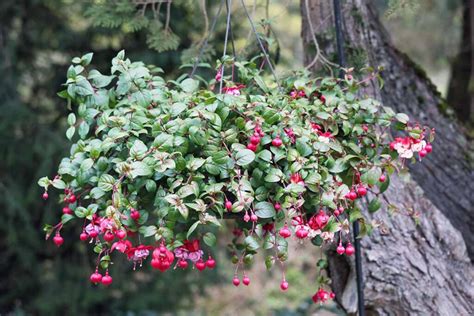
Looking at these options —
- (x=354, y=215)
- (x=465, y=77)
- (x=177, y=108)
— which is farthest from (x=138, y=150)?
(x=465, y=77)

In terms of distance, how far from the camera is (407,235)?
192 cm

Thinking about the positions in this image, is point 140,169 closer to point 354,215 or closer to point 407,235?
point 354,215

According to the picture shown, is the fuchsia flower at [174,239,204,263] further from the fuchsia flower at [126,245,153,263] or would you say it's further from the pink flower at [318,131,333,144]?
the pink flower at [318,131,333,144]

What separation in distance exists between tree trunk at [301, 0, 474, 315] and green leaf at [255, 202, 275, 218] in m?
0.68

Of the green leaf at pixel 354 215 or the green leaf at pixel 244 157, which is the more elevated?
the green leaf at pixel 244 157

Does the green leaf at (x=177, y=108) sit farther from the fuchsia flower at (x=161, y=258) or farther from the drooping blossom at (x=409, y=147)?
the drooping blossom at (x=409, y=147)

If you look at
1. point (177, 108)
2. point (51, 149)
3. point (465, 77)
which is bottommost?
point (51, 149)

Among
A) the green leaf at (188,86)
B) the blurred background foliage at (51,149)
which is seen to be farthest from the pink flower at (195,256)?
the blurred background foliage at (51,149)

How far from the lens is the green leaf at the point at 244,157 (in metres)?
1.32

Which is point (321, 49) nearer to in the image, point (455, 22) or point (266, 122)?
point (266, 122)

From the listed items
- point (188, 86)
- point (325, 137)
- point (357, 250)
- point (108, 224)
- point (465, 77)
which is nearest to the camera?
point (108, 224)

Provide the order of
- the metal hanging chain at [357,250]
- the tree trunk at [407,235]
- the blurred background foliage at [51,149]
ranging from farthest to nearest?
the blurred background foliage at [51,149]
the tree trunk at [407,235]
the metal hanging chain at [357,250]

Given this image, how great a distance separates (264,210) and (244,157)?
13 centimetres

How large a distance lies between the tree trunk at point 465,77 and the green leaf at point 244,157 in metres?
2.33
